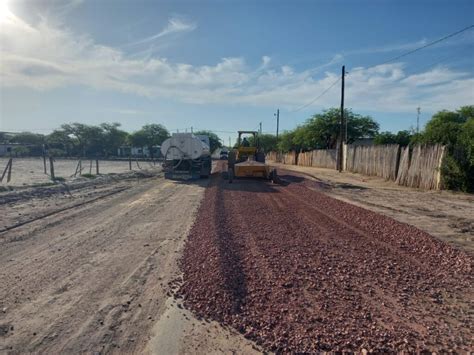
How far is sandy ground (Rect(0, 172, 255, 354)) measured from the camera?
3.54 metres

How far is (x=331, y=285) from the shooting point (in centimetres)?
477

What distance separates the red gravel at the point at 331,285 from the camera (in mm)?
3549

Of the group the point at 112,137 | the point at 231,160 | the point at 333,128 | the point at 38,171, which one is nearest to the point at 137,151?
the point at 112,137

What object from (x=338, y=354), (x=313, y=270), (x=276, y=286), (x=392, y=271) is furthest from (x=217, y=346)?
(x=392, y=271)

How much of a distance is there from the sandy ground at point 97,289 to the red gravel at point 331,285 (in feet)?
1.09

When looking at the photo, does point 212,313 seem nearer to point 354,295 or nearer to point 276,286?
point 276,286

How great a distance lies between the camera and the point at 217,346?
136 inches

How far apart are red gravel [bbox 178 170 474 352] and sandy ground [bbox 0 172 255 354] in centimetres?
33

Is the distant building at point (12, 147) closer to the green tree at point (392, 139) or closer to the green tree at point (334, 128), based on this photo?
the green tree at point (392, 139)

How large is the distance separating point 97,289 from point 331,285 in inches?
120

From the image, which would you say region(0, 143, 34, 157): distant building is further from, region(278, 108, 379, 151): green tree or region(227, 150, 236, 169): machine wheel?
region(278, 108, 379, 151): green tree

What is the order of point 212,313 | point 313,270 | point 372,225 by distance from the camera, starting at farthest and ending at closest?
point 372,225, point 313,270, point 212,313

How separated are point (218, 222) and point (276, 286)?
422 cm

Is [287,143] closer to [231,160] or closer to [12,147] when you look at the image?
[231,160]
